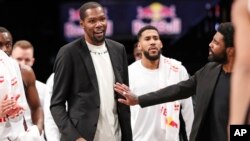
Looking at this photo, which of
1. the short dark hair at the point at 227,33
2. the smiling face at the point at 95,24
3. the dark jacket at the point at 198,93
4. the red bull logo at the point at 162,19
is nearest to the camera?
the short dark hair at the point at 227,33

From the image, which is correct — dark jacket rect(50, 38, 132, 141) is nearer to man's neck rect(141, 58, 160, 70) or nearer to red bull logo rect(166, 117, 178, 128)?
red bull logo rect(166, 117, 178, 128)

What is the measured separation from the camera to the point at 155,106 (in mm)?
4098

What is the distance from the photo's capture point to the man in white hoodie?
407cm

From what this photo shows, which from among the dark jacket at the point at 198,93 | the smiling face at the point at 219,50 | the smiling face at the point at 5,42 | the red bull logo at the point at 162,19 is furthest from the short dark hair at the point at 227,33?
the red bull logo at the point at 162,19

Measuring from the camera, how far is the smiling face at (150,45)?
423 centimetres

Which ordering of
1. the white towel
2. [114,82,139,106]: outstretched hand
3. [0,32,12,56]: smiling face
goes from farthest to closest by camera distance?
the white towel → [0,32,12,56]: smiling face → [114,82,139,106]: outstretched hand

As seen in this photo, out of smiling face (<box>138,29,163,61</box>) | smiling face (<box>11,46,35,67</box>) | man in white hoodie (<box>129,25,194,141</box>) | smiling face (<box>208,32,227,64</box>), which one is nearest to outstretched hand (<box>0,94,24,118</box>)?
smiling face (<box>208,32,227,64</box>)

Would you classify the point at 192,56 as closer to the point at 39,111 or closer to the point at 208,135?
the point at 39,111

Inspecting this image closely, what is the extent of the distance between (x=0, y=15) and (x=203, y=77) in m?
6.92

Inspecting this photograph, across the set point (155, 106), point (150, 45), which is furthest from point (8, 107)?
point (150, 45)

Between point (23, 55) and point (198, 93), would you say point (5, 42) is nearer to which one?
point (198, 93)

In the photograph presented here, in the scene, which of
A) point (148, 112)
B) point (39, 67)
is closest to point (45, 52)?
point (39, 67)

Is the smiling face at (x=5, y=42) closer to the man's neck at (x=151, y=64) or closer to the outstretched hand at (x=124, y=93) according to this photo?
the outstretched hand at (x=124, y=93)

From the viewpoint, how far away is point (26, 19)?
9.34 meters
